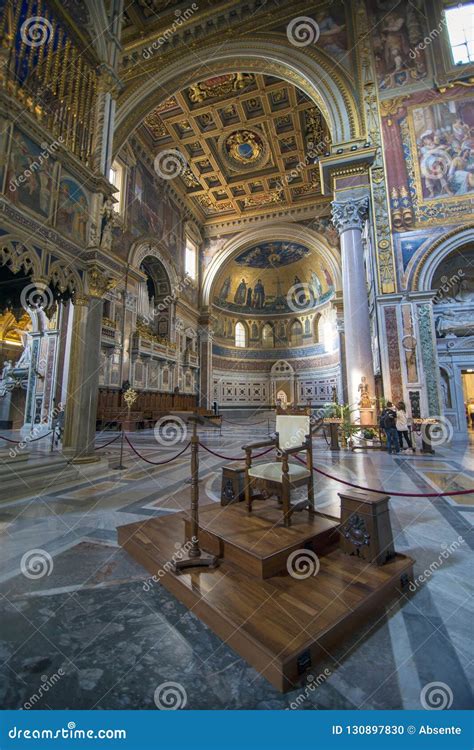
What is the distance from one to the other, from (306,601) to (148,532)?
1.46 meters

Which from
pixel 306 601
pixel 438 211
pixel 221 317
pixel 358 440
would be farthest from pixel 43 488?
pixel 221 317

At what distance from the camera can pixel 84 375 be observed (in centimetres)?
609

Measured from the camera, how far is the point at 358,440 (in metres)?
8.93

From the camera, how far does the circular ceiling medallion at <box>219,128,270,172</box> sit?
633 inches

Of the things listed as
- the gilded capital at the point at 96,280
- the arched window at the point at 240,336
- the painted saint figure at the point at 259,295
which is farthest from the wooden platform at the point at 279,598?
the painted saint figure at the point at 259,295

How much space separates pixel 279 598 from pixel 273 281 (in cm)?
2478
